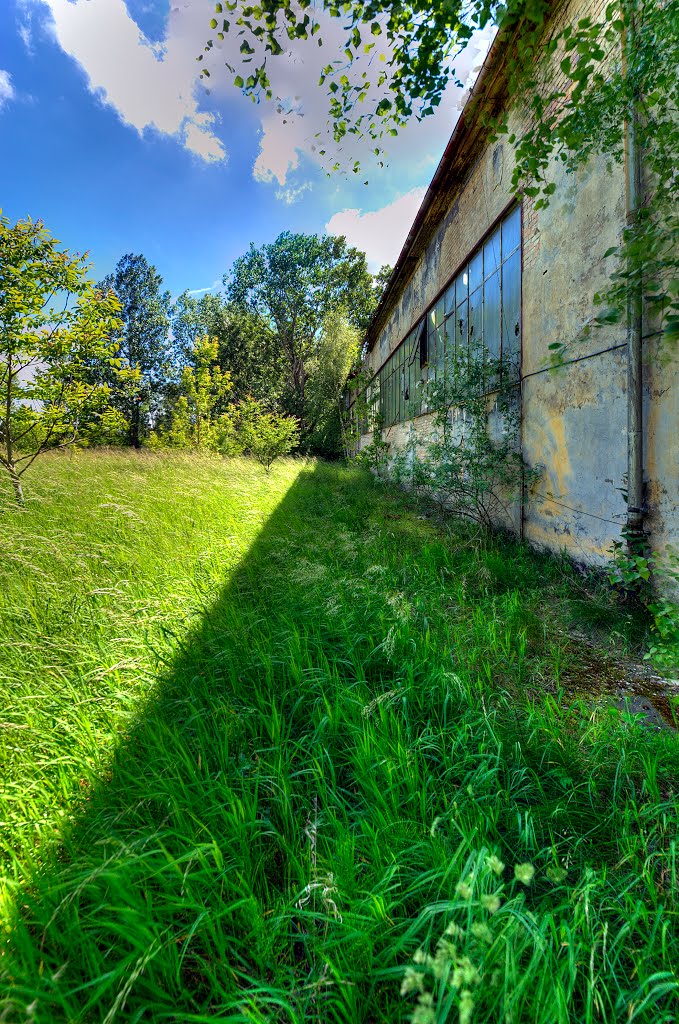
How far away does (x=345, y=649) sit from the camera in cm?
225

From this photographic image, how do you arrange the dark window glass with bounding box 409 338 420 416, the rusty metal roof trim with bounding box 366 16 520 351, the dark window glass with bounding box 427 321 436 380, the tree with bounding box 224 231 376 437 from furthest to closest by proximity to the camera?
Result: 1. the tree with bounding box 224 231 376 437
2. the dark window glass with bounding box 409 338 420 416
3. the dark window glass with bounding box 427 321 436 380
4. the rusty metal roof trim with bounding box 366 16 520 351

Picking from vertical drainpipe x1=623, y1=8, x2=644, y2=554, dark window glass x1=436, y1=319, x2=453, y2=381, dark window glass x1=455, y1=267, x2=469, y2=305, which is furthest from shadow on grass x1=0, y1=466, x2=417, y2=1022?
dark window glass x1=436, y1=319, x2=453, y2=381

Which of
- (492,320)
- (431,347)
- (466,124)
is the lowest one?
(492,320)

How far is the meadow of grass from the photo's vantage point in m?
0.90

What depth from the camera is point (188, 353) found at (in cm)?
2536

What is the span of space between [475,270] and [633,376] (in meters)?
3.99

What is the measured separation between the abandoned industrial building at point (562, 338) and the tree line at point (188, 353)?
461cm

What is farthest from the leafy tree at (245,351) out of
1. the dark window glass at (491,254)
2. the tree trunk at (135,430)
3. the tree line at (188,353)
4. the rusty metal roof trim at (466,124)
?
the dark window glass at (491,254)

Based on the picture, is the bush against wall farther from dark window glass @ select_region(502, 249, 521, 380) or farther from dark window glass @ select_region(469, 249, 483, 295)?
dark window glass @ select_region(469, 249, 483, 295)

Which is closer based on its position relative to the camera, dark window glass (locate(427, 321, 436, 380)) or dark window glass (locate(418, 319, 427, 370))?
dark window glass (locate(427, 321, 436, 380))

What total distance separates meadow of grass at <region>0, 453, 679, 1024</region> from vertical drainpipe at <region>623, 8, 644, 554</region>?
2.45ft

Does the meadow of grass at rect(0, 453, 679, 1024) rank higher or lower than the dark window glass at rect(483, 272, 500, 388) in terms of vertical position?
lower

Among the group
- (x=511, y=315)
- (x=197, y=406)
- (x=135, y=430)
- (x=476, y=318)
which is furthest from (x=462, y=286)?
(x=135, y=430)

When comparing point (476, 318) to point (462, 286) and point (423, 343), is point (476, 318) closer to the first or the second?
point (462, 286)
